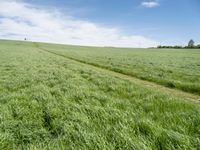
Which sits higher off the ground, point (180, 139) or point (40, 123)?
point (180, 139)

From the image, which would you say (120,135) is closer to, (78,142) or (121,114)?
(78,142)

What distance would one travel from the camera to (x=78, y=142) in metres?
3.67

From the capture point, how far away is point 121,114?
509cm

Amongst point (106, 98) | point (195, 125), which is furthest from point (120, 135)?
point (106, 98)

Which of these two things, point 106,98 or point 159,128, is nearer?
point 159,128

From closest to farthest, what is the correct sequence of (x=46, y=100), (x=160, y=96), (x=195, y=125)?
(x=195, y=125), (x=46, y=100), (x=160, y=96)

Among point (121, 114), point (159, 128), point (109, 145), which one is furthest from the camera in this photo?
point (121, 114)

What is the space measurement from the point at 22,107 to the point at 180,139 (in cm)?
427

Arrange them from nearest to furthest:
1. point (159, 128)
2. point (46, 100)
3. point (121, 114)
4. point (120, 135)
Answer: point (120, 135) < point (159, 128) < point (121, 114) < point (46, 100)

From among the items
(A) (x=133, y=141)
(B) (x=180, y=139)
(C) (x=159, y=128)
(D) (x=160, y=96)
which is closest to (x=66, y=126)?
(A) (x=133, y=141)

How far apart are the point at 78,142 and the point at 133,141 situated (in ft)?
3.32

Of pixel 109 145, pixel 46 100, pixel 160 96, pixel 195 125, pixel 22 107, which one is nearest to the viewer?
pixel 109 145

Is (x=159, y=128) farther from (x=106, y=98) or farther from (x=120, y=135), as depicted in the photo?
(x=106, y=98)

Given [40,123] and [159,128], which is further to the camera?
[40,123]
